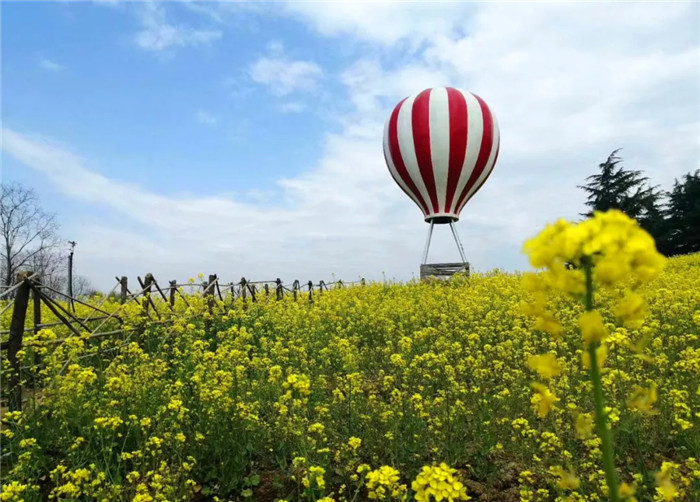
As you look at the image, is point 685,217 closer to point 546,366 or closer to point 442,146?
point 442,146

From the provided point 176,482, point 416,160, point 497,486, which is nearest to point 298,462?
point 176,482

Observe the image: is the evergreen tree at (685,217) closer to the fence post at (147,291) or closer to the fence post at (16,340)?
the fence post at (147,291)

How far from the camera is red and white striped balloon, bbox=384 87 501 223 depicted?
47.7 feet

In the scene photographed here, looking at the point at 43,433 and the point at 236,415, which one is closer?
the point at 236,415

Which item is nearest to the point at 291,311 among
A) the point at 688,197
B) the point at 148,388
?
the point at 148,388

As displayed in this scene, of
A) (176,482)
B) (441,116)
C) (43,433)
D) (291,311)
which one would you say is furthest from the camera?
(441,116)

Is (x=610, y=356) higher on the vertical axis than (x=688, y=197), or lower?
lower

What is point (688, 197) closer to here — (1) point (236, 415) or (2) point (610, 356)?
(2) point (610, 356)

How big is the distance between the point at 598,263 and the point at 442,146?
1375 cm

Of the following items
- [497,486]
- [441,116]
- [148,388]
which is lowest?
[497,486]

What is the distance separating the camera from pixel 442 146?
47.6 feet

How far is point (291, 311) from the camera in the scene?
32.4 feet

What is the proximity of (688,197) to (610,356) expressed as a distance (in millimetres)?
36135

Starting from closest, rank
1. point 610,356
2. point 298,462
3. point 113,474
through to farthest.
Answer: point 298,462, point 113,474, point 610,356
